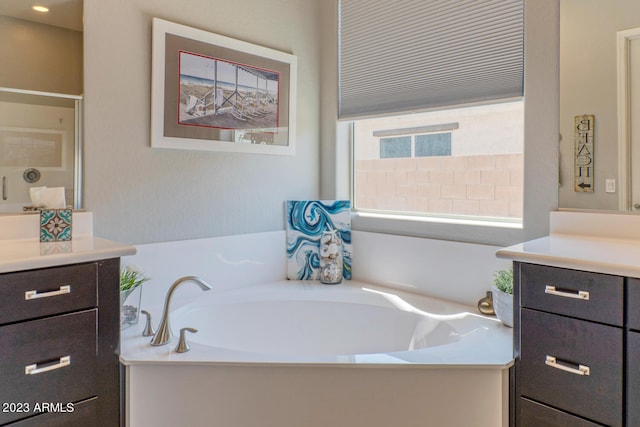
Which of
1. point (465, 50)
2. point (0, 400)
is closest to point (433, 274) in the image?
point (465, 50)

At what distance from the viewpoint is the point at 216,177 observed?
2264mm

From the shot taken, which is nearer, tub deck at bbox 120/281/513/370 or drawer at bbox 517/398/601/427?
drawer at bbox 517/398/601/427

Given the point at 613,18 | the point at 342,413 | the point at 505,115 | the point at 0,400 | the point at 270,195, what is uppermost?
the point at 613,18

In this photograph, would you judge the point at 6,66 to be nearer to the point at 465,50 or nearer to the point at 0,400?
the point at 0,400

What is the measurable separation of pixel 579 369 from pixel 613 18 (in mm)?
1348

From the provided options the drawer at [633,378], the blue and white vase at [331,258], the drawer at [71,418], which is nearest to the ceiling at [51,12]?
the drawer at [71,418]

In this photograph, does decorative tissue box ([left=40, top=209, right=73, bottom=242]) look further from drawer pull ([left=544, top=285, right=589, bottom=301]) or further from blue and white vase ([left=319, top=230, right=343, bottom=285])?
drawer pull ([left=544, top=285, right=589, bottom=301])

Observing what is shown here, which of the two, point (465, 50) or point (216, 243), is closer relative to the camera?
point (465, 50)

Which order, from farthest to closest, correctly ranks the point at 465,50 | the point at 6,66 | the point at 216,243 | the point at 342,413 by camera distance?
1. the point at 216,243
2. the point at 465,50
3. the point at 6,66
4. the point at 342,413

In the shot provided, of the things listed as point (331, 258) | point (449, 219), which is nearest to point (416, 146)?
point (449, 219)

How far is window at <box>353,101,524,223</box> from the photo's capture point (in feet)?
6.89

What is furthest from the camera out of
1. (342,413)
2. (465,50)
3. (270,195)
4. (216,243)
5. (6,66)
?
(270,195)

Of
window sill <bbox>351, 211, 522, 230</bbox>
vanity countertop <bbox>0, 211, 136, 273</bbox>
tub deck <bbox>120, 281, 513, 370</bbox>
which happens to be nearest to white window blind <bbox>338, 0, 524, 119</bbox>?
window sill <bbox>351, 211, 522, 230</bbox>

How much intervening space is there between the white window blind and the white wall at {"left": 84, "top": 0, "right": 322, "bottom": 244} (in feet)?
0.96
